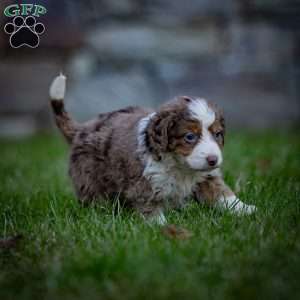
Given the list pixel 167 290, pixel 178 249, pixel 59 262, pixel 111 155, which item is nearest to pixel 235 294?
pixel 167 290

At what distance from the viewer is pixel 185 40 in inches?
320

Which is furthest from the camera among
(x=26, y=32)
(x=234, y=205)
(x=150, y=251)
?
(x=26, y=32)

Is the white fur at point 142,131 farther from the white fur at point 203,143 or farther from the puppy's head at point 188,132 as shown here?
the white fur at point 203,143

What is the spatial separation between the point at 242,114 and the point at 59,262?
582cm

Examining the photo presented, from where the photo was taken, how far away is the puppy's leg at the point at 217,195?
11.9 feet

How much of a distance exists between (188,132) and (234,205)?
0.51 m

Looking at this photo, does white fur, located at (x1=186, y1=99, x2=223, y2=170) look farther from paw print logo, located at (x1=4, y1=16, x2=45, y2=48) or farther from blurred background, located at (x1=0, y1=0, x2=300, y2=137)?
blurred background, located at (x1=0, y1=0, x2=300, y2=137)

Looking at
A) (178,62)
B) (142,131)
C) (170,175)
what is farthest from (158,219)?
(178,62)

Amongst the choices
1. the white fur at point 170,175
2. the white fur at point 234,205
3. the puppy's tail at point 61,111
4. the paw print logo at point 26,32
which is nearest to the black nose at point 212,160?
the white fur at point 170,175

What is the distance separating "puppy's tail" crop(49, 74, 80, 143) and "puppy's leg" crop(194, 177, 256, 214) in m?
1.06

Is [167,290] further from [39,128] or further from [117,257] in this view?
[39,128]

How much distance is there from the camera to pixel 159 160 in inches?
145

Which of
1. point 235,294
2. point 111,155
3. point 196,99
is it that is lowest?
point 235,294

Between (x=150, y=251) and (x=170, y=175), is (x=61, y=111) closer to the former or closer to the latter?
(x=170, y=175)
